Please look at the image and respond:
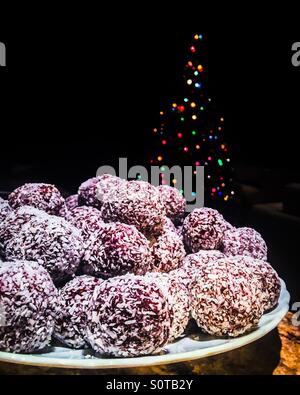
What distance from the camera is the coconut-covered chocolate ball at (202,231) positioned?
145cm

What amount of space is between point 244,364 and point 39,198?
814 millimetres

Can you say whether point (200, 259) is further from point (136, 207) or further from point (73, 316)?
Result: point (73, 316)

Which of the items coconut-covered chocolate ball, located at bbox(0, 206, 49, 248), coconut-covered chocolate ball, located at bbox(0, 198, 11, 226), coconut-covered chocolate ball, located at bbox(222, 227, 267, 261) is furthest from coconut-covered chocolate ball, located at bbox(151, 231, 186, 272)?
coconut-covered chocolate ball, located at bbox(0, 198, 11, 226)

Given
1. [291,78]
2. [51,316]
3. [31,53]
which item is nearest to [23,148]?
[31,53]

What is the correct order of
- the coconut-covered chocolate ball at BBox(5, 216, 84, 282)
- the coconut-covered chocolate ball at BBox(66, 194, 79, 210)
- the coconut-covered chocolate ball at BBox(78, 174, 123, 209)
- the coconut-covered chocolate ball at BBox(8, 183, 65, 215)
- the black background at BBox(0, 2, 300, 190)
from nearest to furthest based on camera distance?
the coconut-covered chocolate ball at BBox(5, 216, 84, 282)
the coconut-covered chocolate ball at BBox(8, 183, 65, 215)
the coconut-covered chocolate ball at BBox(78, 174, 123, 209)
the coconut-covered chocolate ball at BBox(66, 194, 79, 210)
the black background at BBox(0, 2, 300, 190)

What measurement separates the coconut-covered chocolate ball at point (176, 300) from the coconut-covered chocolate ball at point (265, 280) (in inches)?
8.2

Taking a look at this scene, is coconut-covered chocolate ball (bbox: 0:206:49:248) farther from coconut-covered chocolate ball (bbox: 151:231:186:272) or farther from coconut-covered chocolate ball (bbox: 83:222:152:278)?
coconut-covered chocolate ball (bbox: 151:231:186:272)

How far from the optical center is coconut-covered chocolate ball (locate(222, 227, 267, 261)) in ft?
4.89

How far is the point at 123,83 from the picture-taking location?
3342 millimetres

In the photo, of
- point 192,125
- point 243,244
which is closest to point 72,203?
point 243,244

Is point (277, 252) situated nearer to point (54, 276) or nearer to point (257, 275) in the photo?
point (257, 275)

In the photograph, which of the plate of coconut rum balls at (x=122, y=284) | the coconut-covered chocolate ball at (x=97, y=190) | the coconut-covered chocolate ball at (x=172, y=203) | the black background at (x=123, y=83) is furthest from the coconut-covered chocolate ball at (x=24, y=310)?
the black background at (x=123, y=83)

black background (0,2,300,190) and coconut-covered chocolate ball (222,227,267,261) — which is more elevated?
black background (0,2,300,190)

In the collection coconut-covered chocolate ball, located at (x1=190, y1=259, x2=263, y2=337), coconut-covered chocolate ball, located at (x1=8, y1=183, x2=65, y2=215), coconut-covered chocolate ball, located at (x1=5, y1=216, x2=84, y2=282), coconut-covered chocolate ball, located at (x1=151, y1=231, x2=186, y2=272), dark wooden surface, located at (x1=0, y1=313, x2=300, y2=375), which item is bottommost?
dark wooden surface, located at (x1=0, y1=313, x2=300, y2=375)
